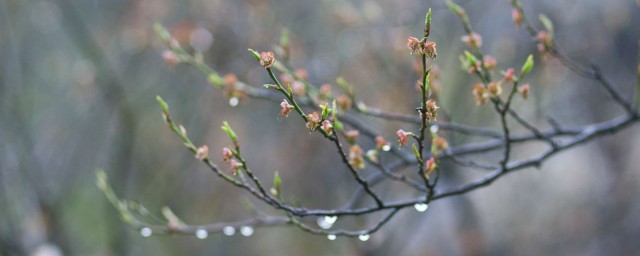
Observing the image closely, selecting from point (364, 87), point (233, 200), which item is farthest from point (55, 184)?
point (364, 87)

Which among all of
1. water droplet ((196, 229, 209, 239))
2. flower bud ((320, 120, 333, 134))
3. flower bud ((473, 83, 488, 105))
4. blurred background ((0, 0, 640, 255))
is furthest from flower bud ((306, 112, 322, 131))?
blurred background ((0, 0, 640, 255))

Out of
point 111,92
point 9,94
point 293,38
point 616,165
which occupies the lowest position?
point 9,94

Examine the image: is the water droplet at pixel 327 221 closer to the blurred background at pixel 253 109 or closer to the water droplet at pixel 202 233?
the water droplet at pixel 202 233

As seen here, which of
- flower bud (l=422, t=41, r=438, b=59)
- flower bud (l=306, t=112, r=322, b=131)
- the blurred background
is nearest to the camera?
flower bud (l=422, t=41, r=438, b=59)

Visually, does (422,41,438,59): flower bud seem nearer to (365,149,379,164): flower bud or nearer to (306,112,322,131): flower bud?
(306,112,322,131): flower bud

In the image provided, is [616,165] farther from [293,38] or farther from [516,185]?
[293,38]

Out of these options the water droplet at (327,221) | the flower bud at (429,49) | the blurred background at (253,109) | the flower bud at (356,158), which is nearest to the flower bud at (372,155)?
the flower bud at (356,158)

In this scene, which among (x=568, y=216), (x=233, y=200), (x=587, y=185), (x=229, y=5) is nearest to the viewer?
(x=229, y=5)

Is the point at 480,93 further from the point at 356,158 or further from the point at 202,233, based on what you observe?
the point at 202,233
